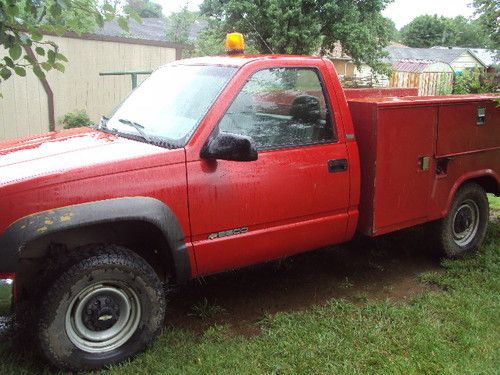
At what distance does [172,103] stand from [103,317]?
5.04 feet

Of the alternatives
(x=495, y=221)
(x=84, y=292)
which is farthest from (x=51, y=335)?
(x=495, y=221)

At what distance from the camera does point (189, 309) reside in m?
4.01

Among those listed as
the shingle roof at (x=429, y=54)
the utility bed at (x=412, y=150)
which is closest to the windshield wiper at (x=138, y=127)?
the utility bed at (x=412, y=150)

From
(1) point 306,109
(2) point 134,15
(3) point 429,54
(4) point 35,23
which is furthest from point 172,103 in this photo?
(3) point 429,54

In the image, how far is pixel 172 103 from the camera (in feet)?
12.3

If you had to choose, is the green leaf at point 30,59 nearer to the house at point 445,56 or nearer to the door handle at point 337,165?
the door handle at point 337,165

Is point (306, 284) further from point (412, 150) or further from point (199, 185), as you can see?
point (199, 185)

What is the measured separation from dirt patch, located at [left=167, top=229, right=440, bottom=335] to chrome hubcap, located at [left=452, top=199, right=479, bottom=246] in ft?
1.00

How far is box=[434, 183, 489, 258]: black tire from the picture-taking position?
15.7 feet

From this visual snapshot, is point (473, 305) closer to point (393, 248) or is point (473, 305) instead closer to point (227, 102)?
point (393, 248)

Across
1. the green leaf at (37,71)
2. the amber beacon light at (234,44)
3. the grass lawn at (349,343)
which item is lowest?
the grass lawn at (349,343)

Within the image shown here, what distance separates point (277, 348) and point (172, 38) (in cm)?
2640

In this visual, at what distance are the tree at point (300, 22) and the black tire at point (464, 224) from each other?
25.1ft

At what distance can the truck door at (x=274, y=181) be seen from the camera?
338cm
